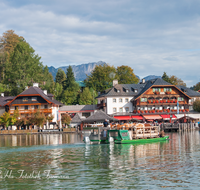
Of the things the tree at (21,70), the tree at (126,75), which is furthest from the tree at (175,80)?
the tree at (21,70)

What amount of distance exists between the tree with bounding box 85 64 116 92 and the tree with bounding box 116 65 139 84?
2747 mm

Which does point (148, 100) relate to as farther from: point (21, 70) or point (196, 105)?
point (21, 70)

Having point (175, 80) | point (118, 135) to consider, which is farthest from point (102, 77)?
point (118, 135)

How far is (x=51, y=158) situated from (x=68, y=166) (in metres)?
4.70

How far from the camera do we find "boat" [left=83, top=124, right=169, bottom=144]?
4006 centimetres

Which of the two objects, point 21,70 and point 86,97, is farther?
point 86,97

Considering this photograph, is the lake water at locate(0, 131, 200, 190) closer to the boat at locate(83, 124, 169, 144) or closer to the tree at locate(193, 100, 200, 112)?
the boat at locate(83, 124, 169, 144)

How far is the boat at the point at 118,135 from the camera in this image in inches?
1577

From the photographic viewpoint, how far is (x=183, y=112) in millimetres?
91500

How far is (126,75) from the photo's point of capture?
119 m

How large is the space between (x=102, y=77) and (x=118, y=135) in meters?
78.8

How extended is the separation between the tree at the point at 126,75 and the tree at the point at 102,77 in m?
2.75

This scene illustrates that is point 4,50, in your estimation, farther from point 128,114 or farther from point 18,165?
point 18,165

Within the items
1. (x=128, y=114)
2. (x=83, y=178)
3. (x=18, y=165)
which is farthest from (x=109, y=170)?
(x=128, y=114)
